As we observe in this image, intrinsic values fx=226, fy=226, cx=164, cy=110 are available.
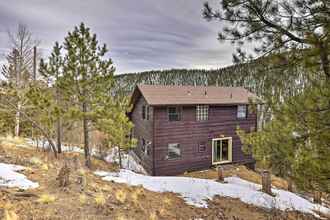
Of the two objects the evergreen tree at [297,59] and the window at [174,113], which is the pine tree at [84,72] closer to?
the window at [174,113]

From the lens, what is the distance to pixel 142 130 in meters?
15.7

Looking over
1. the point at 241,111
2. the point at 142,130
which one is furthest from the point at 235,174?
the point at 142,130

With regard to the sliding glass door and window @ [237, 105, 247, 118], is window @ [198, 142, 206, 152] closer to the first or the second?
the sliding glass door

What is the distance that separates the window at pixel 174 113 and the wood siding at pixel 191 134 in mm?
202

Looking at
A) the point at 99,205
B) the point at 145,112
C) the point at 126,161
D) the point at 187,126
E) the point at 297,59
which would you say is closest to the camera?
the point at 297,59

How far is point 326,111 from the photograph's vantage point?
3.78m

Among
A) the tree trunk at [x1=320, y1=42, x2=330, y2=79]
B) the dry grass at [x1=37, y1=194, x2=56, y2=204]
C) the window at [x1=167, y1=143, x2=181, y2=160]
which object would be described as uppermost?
the tree trunk at [x1=320, y1=42, x2=330, y2=79]

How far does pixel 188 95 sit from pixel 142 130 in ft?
13.1

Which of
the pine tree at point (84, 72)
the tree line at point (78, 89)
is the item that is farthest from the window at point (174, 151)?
the pine tree at point (84, 72)

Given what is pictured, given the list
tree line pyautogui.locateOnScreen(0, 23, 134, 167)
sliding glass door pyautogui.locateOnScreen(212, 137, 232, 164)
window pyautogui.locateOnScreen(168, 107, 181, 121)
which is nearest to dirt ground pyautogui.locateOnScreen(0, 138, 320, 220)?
tree line pyautogui.locateOnScreen(0, 23, 134, 167)

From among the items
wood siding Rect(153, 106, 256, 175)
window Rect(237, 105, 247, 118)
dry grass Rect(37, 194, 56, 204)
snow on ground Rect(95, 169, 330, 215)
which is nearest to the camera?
dry grass Rect(37, 194, 56, 204)

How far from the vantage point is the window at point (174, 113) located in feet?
45.4

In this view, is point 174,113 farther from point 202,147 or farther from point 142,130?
point 202,147

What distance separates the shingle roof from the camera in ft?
45.3
